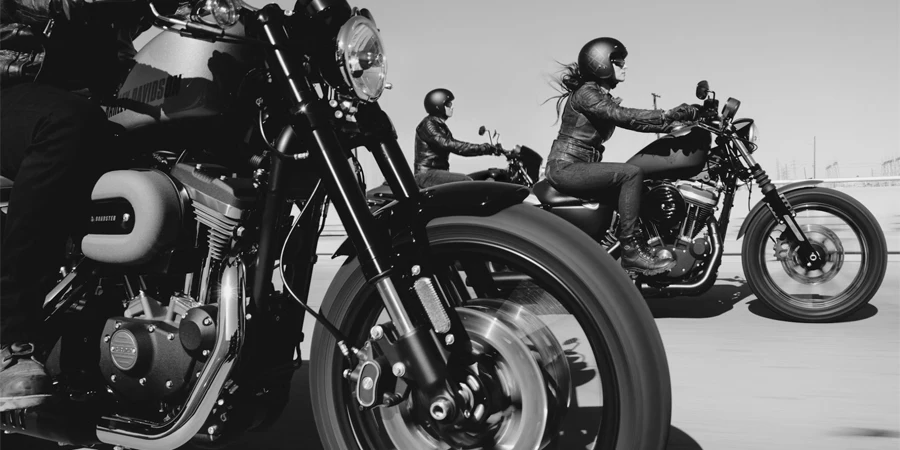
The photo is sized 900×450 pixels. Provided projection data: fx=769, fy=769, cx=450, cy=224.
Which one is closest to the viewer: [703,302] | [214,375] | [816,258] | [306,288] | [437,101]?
[214,375]

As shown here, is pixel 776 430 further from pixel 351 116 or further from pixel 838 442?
pixel 351 116

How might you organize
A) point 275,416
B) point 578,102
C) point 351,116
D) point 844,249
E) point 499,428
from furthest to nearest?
point 578,102 < point 844,249 < point 275,416 < point 351,116 < point 499,428

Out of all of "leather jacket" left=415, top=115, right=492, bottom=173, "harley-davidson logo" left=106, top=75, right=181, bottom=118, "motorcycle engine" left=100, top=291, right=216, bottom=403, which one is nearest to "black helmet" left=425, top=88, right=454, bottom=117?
"leather jacket" left=415, top=115, right=492, bottom=173

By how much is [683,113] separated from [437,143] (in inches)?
182

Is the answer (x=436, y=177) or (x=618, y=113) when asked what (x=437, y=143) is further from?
(x=618, y=113)

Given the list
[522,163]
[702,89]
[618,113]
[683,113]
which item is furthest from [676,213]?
[522,163]

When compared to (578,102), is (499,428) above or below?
below

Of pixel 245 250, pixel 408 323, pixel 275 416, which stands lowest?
pixel 275 416

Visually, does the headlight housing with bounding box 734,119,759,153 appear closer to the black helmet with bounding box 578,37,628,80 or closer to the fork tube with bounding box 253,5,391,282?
the black helmet with bounding box 578,37,628,80

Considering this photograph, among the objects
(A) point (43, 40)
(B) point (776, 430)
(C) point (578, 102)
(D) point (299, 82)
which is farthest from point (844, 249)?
(A) point (43, 40)

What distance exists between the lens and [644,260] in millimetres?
5391

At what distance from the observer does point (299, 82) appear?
2.05 meters

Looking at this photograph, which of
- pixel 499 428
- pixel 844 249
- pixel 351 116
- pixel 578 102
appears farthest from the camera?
pixel 578 102

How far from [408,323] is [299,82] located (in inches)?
27.7
